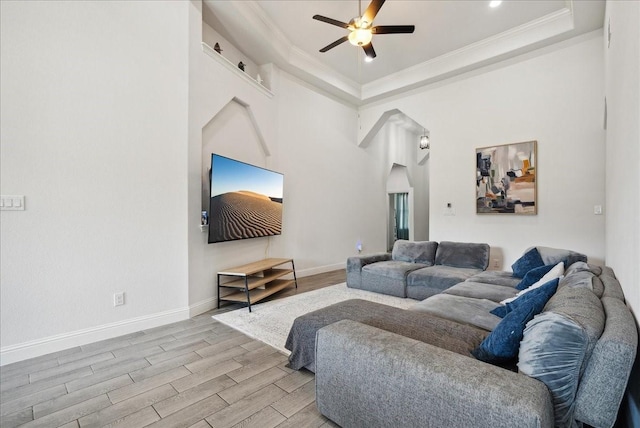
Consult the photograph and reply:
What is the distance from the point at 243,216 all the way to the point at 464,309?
278cm

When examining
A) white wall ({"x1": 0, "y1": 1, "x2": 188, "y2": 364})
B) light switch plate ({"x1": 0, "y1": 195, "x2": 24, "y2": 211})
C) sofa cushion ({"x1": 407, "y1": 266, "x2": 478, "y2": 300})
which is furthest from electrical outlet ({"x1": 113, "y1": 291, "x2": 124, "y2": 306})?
sofa cushion ({"x1": 407, "y1": 266, "x2": 478, "y2": 300})

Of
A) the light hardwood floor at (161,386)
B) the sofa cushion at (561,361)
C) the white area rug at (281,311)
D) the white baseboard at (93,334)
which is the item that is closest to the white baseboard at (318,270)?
the white area rug at (281,311)

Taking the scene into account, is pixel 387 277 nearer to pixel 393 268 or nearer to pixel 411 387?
pixel 393 268

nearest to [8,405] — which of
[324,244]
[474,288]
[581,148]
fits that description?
[474,288]

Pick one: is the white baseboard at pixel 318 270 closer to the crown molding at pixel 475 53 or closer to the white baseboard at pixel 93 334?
the white baseboard at pixel 93 334

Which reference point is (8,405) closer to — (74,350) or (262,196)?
(74,350)

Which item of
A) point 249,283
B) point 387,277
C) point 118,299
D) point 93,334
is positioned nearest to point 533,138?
point 387,277

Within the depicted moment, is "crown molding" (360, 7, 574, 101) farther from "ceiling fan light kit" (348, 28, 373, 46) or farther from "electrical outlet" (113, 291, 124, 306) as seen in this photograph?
"electrical outlet" (113, 291, 124, 306)

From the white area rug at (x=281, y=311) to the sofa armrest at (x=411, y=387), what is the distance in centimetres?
111

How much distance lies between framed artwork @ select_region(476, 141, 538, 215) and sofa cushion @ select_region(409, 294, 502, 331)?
2669 mm

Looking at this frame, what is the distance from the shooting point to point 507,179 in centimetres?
455

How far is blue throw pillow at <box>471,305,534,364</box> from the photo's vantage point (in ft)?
4.22

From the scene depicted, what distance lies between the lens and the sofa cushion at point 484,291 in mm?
2669

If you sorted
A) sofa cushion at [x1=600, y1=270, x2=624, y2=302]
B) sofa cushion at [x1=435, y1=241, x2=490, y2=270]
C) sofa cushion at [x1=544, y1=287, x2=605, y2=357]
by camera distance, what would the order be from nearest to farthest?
sofa cushion at [x1=544, y1=287, x2=605, y2=357]
sofa cushion at [x1=600, y1=270, x2=624, y2=302]
sofa cushion at [x1=435, y1=241, x2=490, y2=270]
